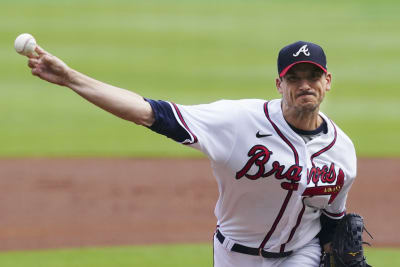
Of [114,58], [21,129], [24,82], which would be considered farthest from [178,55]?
[21,129]

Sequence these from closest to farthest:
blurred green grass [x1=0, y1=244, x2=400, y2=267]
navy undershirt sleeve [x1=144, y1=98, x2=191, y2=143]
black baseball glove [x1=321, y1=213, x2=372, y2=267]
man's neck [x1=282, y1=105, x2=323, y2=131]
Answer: navy undershirt sleeve [x1=144, y1=98, x2=191, y2=143]
man's neck [x1=282, y1=105, x2=323, y2=131]
black baseball glove [x1=321, y1=213, x2=372, y2=267]
blurred green grass [x1=0, y1=244, x2=400, y2=267]

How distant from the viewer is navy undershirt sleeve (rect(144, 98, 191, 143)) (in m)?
3.84

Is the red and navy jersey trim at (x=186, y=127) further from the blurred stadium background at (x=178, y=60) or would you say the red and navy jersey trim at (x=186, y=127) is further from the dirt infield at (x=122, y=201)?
the blurred stadium background at (x=178, y=60)

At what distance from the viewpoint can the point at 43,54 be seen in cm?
341

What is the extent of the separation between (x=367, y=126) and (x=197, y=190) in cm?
437

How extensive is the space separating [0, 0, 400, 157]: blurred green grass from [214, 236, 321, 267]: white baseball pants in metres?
6.94

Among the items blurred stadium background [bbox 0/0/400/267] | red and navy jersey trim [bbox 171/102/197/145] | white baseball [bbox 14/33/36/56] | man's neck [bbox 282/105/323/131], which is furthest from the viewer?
blurred stadium background [bbox 0/0/400/267]

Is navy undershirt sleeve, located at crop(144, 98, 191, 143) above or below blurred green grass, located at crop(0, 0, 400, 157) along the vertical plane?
below

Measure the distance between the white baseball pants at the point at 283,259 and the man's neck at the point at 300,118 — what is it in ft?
2.43

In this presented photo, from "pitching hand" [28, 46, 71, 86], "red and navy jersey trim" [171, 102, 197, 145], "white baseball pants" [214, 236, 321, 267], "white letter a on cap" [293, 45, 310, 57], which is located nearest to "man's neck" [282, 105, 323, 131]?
"white letter a on cap" [293, 45, 310, 57]

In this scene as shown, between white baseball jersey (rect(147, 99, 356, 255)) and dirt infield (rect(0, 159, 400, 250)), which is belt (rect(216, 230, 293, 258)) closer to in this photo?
white baseball jersey (rect(147, 99, 356, 255))

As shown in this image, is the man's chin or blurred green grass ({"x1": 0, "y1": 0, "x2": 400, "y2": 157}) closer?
the man's chin

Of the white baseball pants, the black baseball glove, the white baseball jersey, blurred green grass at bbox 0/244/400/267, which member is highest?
the white baseball jersey

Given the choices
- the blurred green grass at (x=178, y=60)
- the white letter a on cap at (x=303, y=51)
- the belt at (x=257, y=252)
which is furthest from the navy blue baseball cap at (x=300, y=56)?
the blurred green grass at (x=178, y=60)
